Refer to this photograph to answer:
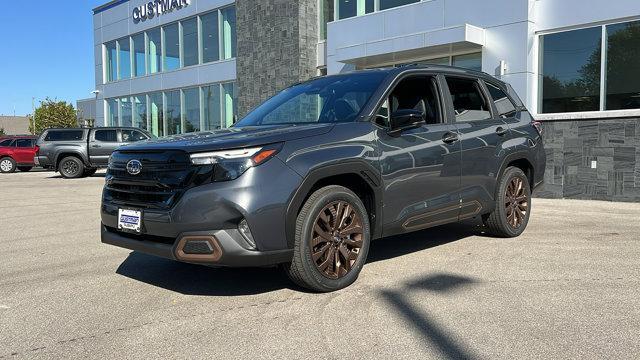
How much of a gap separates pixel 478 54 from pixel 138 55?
18.9m

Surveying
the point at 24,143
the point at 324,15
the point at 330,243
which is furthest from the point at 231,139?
the point at 24,143

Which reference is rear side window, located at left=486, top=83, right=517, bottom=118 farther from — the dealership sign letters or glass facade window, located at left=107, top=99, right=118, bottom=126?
glass facade window, located at left=107, top=99, right=118, bottom=126

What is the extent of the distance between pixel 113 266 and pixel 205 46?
18.3 metres

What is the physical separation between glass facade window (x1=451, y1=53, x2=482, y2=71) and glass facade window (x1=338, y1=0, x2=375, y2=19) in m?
3.77

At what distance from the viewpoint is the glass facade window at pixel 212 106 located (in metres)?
21.8

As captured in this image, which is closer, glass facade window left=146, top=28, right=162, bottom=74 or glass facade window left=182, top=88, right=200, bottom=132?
glass facade window left=182, top=88, right=200, bottom=132

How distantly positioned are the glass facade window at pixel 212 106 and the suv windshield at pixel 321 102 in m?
16.4

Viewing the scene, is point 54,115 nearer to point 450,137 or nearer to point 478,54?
point 478,54

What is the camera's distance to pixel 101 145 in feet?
62.6

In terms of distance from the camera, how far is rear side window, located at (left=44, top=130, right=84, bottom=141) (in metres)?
19.2

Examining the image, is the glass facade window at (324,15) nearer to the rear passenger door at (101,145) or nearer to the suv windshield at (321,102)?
the rear passenger door at (101,145)

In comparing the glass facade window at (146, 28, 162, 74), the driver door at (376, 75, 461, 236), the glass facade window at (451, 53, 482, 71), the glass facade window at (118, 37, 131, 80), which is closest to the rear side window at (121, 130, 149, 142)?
the glass facade window at (146, 28, 162, 74)

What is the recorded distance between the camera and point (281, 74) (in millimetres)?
18562

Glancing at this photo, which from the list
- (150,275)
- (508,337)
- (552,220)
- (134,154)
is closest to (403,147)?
(508,337)
